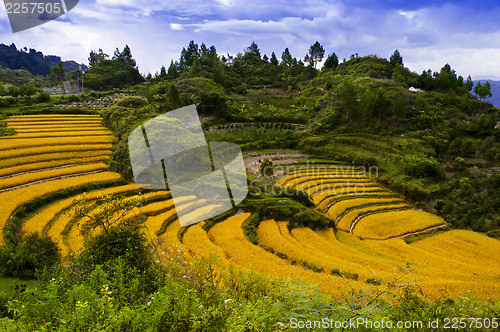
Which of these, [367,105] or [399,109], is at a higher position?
[367,105]

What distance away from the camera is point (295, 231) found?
23.7 metres

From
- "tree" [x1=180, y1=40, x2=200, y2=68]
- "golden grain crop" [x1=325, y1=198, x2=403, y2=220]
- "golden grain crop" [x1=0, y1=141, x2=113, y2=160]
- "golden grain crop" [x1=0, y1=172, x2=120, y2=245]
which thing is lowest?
"golden grain crop" [x1=325, y1=198, x2=403, y2=220]

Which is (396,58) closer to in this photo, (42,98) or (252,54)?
(252,54)

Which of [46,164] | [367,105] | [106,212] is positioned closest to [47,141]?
[46,164]

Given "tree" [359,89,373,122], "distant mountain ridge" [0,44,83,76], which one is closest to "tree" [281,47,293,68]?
"tree" [359,89,373,122]

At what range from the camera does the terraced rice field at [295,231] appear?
1631cm

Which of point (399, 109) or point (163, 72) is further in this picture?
point (163, 72)

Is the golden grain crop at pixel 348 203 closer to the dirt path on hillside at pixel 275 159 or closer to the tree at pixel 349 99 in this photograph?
the dirt path on hillside at pixel 275 159

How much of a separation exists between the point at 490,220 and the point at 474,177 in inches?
375

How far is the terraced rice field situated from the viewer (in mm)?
16312

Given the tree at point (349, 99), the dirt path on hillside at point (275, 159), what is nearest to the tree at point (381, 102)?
the tree at point (349, 99)

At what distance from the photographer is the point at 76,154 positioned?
31.9 meters

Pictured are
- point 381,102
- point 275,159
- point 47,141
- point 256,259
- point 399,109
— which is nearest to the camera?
point 256,259

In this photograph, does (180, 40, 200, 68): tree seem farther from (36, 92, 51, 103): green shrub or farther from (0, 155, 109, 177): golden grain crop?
(0, 155, 109, 177): golden grain crop
